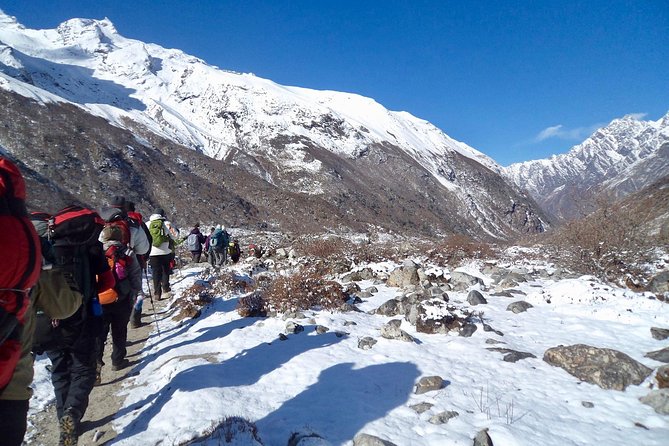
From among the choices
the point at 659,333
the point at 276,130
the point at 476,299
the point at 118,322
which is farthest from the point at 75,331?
the point at 276,130

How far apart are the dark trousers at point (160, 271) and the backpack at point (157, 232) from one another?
49cm

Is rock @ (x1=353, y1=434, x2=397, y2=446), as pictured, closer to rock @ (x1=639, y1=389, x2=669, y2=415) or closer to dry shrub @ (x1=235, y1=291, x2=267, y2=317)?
rock @ (x1=639, y1=389, x2=669, y2=415)

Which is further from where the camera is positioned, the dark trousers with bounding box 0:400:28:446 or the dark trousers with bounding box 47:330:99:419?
the dark trousers with bounding box 47:330:99:419

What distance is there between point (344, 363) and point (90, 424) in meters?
3.27

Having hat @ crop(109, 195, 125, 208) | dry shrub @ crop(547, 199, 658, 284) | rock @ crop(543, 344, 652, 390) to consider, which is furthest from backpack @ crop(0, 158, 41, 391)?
dry shrub @ crop(547, 199, 658, 284)

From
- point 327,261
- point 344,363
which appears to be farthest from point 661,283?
point 327,261

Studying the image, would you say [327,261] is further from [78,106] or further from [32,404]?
[78,106]

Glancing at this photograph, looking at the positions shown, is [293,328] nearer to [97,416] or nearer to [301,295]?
[301,295]

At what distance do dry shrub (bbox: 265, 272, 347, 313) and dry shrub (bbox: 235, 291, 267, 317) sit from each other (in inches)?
7.8

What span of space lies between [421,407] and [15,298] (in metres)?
4.00

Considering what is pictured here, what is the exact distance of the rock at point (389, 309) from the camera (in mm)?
7804

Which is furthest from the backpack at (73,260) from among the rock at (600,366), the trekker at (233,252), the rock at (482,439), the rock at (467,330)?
the trekker at (233,252)

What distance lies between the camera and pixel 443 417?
392 centimetres

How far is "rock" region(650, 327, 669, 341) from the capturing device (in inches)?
226
